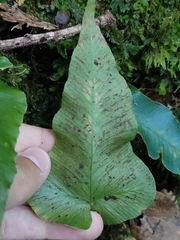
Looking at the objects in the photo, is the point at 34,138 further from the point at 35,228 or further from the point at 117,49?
the point at 117,49

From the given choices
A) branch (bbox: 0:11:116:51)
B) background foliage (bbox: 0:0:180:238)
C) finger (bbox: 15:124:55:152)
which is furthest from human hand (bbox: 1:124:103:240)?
branch (bbox: 0:11:116:51)

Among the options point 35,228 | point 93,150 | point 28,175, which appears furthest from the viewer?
point 35,228

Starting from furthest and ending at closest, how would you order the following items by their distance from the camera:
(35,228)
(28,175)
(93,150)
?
(35,228) < (93,150) < (28,175)

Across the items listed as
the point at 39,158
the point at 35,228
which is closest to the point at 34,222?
the point at 35,228

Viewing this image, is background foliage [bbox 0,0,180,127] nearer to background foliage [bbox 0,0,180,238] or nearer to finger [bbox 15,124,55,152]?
background foliage [bbox 0,0,180,238]

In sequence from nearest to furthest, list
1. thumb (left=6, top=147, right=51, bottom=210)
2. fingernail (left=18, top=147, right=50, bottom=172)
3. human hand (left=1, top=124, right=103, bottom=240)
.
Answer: thumb (left=6, top=147, right=51, bottom=210) → fingernail (left=18, top=147, right=50, bottom=172) → human hand (left=1, top=124, right=103, bottom=240)

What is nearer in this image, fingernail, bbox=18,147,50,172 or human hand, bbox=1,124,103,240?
fingernail, bbox=18,147,50,172

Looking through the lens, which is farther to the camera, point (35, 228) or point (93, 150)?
point (35, 228)

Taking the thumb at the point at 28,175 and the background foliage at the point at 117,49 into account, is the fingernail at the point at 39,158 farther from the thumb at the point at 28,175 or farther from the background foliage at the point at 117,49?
the background foliage at the point at 117,49
